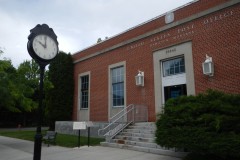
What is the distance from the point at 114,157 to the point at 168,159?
1.89 meters

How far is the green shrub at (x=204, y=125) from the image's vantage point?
267 inches

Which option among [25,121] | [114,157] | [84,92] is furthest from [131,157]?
[25,121]

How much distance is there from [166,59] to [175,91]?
1.90 m

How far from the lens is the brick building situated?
1207cm

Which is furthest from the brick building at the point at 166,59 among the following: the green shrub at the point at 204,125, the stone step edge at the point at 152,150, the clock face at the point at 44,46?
the clock face at the point at 44,46

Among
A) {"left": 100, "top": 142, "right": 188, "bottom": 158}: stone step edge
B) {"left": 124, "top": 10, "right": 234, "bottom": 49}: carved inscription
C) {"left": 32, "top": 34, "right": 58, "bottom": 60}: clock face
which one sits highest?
{"left": 124, "top": 10, "right": 234, "bottom": 49}: carved inscription

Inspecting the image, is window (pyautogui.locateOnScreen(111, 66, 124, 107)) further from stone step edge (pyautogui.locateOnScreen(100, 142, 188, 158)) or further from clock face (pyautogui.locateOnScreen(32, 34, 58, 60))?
clock face (pyautogui.locateOnScreen(32, 34, 58, 60))

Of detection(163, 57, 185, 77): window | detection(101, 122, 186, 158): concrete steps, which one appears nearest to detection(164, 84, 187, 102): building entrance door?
detection(163, 57, 185, 77): window

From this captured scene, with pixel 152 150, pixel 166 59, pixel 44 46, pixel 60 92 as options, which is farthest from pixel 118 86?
pixel 44 46

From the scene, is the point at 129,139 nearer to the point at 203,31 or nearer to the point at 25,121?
the point at 203,31

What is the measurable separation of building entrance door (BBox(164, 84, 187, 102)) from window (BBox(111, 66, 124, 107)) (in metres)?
→ 3.70

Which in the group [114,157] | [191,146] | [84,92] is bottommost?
[114,157]

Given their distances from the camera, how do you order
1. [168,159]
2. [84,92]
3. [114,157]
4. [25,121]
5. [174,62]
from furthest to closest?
[25,121] → [84,92] → [174,62] → [114,157] → [168,159]

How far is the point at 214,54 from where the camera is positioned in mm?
12422
